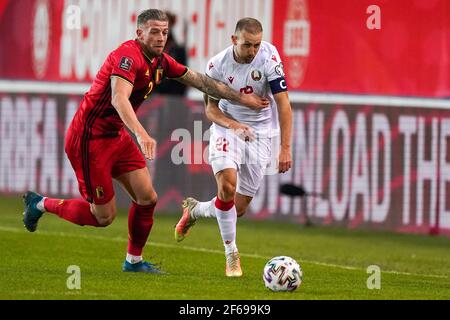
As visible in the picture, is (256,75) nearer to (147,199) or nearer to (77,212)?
(147,199)

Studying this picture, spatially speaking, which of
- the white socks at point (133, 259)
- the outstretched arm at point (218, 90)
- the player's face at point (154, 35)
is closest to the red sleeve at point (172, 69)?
the outstretched arm at point (218, 90)

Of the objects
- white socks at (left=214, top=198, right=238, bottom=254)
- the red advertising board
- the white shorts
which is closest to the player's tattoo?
the white shorts

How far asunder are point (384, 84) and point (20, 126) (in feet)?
17.1

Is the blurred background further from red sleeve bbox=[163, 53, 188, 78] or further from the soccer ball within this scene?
the soccer ball

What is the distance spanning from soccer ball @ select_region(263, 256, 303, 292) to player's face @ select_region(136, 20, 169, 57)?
1.96 m

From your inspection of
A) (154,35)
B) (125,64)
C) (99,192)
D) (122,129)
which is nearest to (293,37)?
(122,129)

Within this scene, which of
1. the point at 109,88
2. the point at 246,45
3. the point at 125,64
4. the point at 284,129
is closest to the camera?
the point at 125,64

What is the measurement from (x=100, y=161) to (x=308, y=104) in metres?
6.59

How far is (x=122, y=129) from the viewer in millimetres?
10875

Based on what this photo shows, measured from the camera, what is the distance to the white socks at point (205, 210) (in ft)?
38.2

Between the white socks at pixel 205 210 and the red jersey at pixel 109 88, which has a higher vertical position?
the red jersey at pixel 109 88

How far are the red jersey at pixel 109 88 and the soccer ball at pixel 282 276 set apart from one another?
5.97 ft

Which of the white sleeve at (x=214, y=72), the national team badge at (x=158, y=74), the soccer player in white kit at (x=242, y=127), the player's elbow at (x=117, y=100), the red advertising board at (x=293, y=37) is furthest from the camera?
the red advertising board at (x=293, y=37)

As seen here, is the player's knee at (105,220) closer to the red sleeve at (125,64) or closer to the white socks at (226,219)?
the white socks at (226,219)
